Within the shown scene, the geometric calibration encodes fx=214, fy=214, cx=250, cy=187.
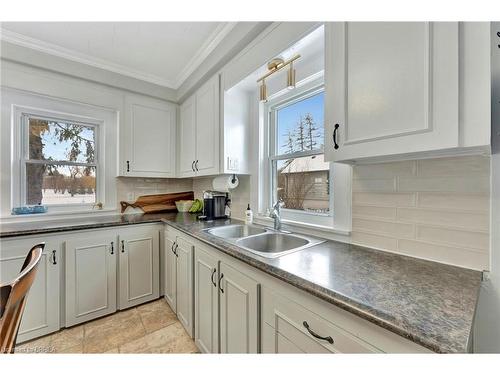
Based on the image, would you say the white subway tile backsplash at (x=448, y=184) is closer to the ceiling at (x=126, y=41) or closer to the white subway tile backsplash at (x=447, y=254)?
the white subway tile backsplash at (x=447, y=254)

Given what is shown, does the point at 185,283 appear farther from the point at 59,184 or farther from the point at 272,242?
the point at 59,184

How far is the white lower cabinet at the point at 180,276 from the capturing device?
1.64m

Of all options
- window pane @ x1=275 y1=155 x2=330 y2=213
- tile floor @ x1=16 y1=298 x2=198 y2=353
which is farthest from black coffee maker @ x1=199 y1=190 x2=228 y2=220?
tile floor @ x1=16 y1=298 x2=198 y2=353

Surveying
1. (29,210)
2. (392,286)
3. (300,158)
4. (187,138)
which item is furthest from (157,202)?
(392,286)

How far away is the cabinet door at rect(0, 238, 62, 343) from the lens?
159 centimetres

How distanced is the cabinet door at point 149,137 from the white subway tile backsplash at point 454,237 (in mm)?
2539

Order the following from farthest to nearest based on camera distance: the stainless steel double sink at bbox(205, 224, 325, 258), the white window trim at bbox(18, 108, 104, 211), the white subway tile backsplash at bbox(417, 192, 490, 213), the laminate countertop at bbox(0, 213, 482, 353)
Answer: the white window trim at bbox(18, 108, 104, 211)
the stainless steel double sink at bbox(205, 224, 325, 258)
the white subway tile backsplash at bbox(417, 192, 490, 213)
the laminate countertop at bbox(0, 213, 482, 353)

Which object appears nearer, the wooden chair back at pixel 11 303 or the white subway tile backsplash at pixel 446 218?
the wooden chair back at pixel 11 303

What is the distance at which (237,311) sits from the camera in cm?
114

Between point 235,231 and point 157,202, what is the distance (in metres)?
1.43

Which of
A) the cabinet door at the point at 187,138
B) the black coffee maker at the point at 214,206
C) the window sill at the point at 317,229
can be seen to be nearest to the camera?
the window sill at the point at 317,229

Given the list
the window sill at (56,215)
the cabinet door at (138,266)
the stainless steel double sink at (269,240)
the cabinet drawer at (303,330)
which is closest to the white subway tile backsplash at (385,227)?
the stainless steel double sink at (269,240)

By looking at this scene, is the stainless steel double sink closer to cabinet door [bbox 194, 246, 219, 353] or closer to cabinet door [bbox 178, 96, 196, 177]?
cabinet door [bbox 194, 246, 219, 353]

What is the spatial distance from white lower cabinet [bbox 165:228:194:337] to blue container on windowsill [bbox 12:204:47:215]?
47.7 inches
